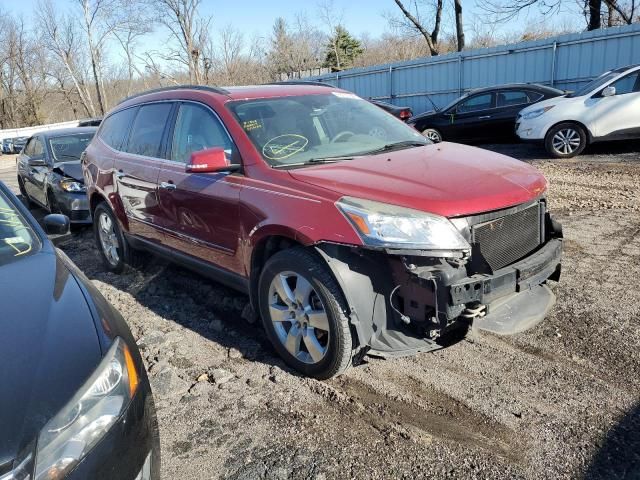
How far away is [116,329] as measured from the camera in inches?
88.0

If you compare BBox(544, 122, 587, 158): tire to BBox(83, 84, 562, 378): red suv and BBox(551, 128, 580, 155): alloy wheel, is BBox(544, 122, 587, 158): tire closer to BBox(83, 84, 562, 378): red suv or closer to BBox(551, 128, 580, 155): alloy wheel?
BBox(551, 128, 580, 155): alloy wheel

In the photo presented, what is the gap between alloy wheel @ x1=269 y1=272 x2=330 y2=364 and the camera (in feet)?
10.2

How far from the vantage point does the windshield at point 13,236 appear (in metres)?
2.71

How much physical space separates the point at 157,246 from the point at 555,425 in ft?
11.5

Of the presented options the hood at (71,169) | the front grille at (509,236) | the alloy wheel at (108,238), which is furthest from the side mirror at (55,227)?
the hood at (71,169)

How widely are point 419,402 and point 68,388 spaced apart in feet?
6.27

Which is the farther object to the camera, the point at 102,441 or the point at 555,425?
the point at 555,425

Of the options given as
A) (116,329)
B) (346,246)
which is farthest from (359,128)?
(116,329)

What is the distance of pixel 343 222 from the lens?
284 centimetres

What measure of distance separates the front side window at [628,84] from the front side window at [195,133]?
885 centimetres

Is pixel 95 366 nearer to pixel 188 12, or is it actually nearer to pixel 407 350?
pixel 407 350

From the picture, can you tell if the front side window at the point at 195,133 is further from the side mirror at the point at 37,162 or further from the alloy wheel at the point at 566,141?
the alloy wheel at the point at 566,141

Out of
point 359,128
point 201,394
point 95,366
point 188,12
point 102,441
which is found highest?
point 188,12

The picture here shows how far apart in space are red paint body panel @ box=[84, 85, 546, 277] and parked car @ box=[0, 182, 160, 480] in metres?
1.18
